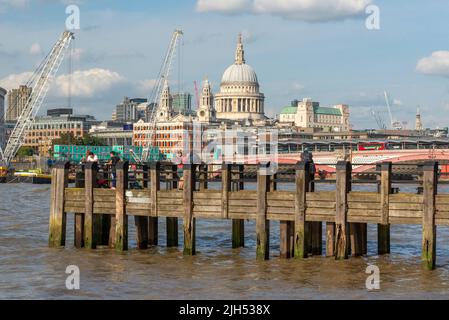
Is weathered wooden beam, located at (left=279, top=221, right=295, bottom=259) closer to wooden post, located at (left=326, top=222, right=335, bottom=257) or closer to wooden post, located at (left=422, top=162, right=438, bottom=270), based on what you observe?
wooden post, located at (left=326, top=222, right=335, bottom=257)

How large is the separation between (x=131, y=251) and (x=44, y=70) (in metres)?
109

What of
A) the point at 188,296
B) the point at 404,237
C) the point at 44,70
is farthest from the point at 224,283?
the point at 44,70

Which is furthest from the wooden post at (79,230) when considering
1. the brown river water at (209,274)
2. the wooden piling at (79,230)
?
the brown river water at (209,274)

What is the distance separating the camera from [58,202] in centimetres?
2853

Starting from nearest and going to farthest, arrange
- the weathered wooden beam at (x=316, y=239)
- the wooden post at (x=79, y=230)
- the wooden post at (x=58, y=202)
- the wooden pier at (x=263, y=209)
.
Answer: the wooden pier at (x=263, y=209) < the weathered wooden beam at (x=316, y=239) < the wooden post at (x=58, y=202) < the wooden post at (x=79, y=230)

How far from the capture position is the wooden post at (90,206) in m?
28.0

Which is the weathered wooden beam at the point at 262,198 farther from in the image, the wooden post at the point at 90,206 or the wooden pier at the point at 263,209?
the wooden post at the point at 90,206

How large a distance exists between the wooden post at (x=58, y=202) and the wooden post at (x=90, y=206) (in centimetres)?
80

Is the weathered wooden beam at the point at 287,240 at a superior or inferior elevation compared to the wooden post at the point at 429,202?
inferior

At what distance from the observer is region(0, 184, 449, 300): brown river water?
21906 mm

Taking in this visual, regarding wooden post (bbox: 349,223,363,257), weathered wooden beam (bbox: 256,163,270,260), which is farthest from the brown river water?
weathered wooden beam (bbox: 256,163,270,260)

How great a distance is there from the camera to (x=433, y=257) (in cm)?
2423
